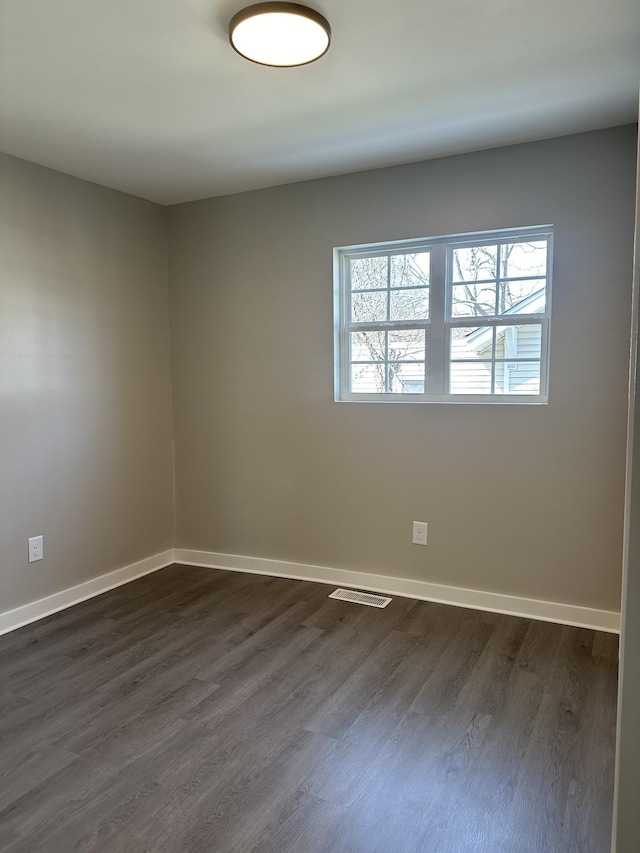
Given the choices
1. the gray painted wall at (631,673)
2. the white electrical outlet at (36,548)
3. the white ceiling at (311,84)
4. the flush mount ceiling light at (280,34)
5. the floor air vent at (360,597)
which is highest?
the white ceiling at (311,84)

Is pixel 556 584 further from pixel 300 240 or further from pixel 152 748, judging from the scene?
pixel 300 240

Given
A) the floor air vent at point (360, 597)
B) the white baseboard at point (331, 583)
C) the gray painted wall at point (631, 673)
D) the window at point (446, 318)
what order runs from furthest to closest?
the floor air vent at point (360, 597)
the window at point (446, 318)
the white baseboard at point (331, 583)
the gray painted wall at point (631, 673)

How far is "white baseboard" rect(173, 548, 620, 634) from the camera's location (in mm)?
2885

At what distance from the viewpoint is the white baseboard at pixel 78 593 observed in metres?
2.95

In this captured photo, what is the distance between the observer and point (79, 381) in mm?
3305

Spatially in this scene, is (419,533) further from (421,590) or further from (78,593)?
(78,593)

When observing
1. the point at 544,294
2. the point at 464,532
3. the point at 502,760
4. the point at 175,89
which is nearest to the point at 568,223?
the point at 544,294

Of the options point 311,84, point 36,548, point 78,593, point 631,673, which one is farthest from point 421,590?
point 311,84

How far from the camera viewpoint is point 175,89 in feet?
7.42

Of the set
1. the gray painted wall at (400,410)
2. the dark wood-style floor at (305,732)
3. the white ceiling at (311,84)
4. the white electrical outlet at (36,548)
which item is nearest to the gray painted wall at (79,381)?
the white electrical outlet at (36,548)

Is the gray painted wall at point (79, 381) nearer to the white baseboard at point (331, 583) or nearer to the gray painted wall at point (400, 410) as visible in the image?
the white baseboard at point (331, 583)

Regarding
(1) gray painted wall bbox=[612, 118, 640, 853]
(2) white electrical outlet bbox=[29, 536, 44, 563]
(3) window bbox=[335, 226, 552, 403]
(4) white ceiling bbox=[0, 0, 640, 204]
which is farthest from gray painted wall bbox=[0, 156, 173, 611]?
(1) gray painted wall bbox=[612, 118, 640, 853]

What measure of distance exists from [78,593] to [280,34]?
293 cm

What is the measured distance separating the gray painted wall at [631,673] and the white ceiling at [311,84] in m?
1.45
